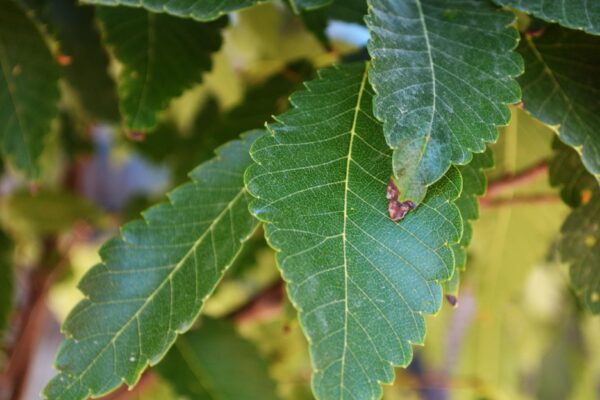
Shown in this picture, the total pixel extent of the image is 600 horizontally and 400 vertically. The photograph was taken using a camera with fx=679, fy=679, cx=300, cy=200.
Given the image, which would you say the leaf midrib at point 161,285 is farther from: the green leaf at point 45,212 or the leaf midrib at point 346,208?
the green leaf at point 45,212

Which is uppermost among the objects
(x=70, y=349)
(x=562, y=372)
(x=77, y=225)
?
(x=70, y=349)

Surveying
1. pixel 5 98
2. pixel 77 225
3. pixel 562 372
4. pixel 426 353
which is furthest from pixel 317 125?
pixel 562 372

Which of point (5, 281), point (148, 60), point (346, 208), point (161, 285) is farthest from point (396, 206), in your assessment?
point (5, 281)

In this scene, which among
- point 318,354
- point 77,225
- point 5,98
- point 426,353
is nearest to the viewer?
point 318,354

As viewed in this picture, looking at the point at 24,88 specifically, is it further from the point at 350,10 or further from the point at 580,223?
the point at 580,223

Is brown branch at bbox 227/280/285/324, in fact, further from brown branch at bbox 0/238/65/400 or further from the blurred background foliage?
brown branch at bbox 0/238/65/400

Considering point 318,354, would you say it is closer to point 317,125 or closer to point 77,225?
point 317,125

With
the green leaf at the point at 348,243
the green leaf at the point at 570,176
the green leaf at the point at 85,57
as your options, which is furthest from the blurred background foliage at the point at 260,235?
the green leaf at the point at 348,243
